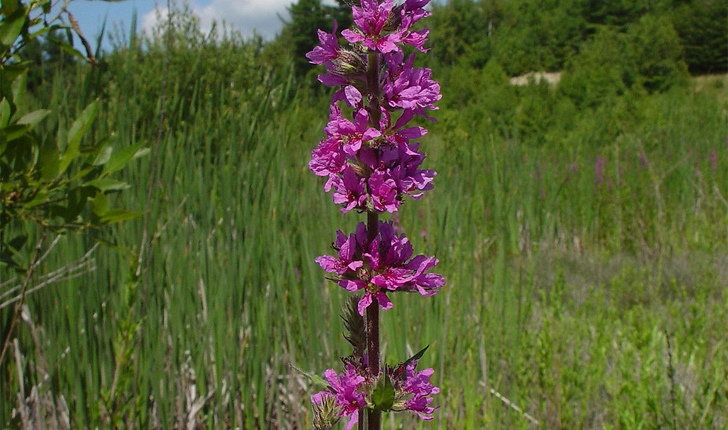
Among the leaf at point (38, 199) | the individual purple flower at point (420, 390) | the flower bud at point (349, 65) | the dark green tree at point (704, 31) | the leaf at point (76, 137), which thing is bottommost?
the individual purple flower at point (420, 390)

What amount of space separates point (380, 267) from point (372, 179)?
10cm

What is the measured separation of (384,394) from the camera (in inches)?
23.2

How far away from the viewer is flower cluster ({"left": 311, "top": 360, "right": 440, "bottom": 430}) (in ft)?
2.02

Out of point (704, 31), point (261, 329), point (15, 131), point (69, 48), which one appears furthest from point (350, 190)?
point (704, 31)

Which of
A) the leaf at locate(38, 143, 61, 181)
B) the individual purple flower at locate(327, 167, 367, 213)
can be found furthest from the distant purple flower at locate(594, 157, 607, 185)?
the individual purple flower at locate(327, 167, 367, 213)

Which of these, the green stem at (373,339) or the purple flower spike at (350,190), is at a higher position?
the purple flower spike at (350,190)

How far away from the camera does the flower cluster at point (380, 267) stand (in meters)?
0.63

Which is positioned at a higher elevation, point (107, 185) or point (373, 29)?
point (373, 29)

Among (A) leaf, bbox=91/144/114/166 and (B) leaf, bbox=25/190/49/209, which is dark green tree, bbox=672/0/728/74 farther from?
(B) leaf, bbox=25/190/49/209

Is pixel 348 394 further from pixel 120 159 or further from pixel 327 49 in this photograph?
pixel 120 159

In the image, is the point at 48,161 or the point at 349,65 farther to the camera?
the point at 48,161

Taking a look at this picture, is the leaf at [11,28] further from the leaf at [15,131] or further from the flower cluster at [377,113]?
the flower cluster at [377,113]

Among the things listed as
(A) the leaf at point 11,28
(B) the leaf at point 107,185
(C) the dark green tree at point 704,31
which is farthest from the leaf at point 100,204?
(C) the dark green tree at point 704,31

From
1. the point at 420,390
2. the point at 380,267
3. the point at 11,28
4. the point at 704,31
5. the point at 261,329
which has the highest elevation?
the point at 704,31
